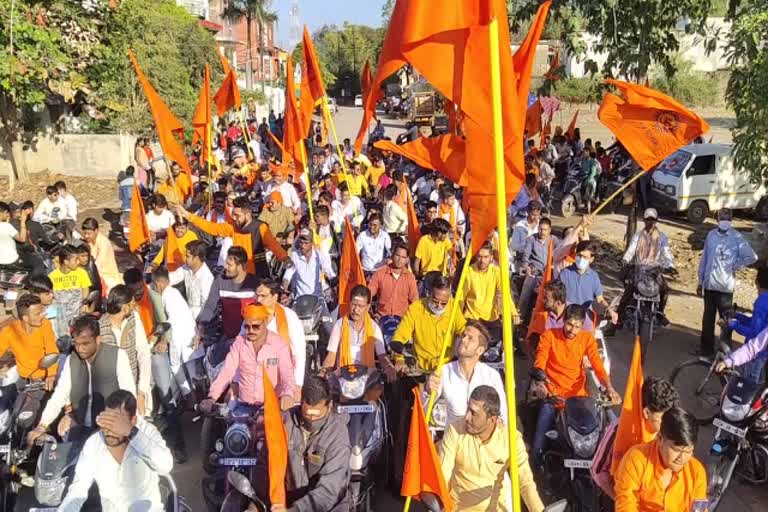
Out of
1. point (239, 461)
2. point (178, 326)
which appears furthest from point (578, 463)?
point (178, 326)

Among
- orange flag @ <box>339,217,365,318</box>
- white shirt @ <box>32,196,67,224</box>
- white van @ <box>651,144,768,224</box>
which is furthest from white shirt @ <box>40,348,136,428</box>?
white van @ <box>651,144,768,224</box>

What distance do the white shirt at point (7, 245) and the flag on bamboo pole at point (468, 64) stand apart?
26.8 feet

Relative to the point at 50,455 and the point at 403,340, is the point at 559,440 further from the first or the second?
the point at 50,455

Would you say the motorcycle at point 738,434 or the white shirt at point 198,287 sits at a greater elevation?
the white shirt at point 198,287

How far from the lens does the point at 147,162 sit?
14703 mm

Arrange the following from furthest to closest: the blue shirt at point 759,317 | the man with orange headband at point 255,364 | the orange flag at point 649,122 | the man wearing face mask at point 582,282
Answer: the man wearing face mask at point 582,282 → the orange flag at point 649,122 → the blue shirt at point 759,317 → the man with orange headband at point 255,364

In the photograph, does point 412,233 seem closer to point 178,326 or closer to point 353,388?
point 178,326

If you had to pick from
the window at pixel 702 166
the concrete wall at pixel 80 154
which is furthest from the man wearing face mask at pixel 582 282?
the concrete wall at pixel 80 154

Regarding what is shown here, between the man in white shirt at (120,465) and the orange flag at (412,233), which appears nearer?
the man in white shirt at (120,465)

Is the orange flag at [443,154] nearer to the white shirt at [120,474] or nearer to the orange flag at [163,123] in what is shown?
the white shirt at [120,474]

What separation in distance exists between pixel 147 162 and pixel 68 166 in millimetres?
8059

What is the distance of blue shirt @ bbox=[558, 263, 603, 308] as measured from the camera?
7.42 metres

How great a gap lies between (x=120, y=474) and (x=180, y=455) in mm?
2382

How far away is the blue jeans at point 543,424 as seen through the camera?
5.34 meters
